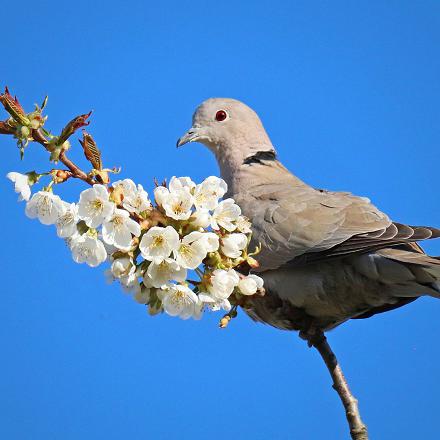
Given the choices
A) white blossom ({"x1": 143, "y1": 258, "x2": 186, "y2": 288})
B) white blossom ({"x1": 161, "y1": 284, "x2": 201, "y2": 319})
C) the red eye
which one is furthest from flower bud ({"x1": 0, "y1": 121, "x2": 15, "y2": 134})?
the red eye

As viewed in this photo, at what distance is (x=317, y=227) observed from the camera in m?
4.30

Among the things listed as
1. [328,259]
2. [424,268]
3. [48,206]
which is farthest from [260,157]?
[48,206]

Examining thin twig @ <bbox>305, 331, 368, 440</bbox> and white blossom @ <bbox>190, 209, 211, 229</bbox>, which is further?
thin twig @ <bbox>305, 331, 368, 440</bbox>

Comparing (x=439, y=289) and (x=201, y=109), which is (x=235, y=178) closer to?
(x=201, y=109)

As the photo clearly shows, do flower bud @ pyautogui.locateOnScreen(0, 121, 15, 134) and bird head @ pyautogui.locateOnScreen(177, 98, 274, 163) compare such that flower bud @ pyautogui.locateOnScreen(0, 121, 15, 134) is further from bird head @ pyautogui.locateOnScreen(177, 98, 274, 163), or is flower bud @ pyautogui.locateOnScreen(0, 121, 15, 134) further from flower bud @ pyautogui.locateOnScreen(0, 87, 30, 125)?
bird head @ pyautogui.locateOnScreen(177, 98, 274, 163)

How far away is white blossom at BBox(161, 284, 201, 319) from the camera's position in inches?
93.5

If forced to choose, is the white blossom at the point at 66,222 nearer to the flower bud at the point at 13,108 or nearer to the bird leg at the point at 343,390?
the flower bud at the point at 13,108

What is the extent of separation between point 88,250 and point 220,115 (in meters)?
4.05

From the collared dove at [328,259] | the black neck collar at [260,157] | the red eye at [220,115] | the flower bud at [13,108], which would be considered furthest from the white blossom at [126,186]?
the red eye at [220,115]

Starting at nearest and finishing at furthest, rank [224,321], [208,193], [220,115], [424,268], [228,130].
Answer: [208,193]
[224,321]
[424,268]
[228,130]
[220,115]

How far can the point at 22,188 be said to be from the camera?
2.31 metres

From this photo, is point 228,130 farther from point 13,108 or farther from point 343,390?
point 13,108

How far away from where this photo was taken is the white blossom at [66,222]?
7.56 feet

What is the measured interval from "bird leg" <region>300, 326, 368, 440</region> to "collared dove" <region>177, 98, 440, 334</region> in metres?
0.41
